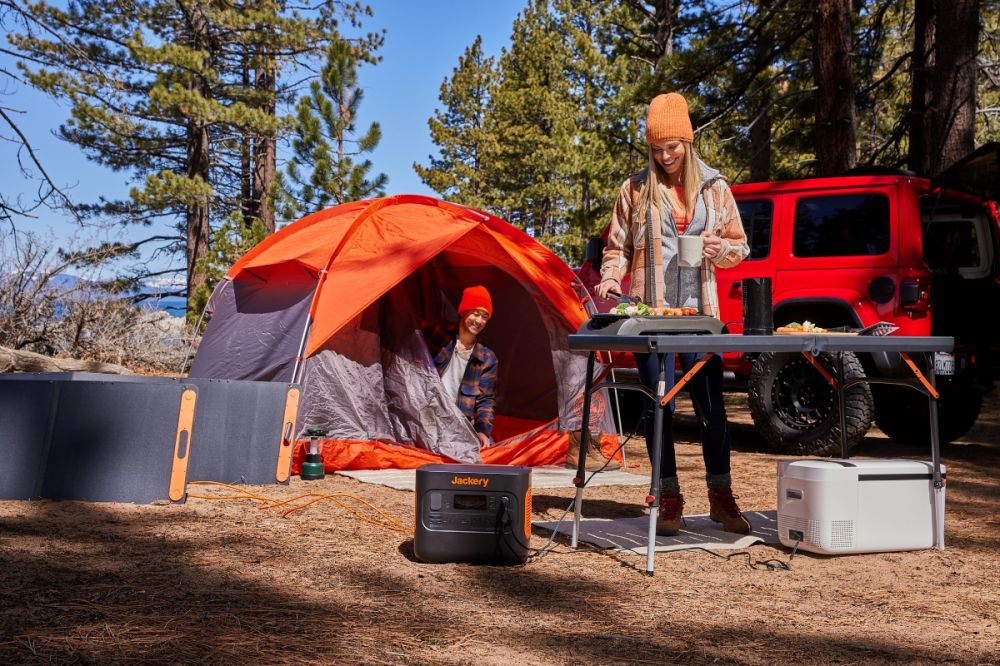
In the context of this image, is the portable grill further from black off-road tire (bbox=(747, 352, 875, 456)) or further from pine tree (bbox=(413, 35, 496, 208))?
pine tree (bbox=(413, 35, 496, 208))

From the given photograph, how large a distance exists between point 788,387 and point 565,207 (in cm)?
2698

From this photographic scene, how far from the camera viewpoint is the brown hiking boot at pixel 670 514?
4.39 m

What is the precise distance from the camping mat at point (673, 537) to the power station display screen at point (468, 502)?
1.92 feet

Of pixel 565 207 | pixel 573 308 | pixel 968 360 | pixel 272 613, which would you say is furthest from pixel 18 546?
pixel 565 207

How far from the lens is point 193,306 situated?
14836mm

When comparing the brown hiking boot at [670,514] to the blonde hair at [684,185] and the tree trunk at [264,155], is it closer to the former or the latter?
the blonde hair at [684,185]

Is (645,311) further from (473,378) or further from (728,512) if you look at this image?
(473,378)

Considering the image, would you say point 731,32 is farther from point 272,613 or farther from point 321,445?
point 272,613

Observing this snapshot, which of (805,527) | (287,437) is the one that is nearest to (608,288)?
(805,527)

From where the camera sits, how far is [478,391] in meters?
Result: 7.26

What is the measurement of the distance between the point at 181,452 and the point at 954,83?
7861mm

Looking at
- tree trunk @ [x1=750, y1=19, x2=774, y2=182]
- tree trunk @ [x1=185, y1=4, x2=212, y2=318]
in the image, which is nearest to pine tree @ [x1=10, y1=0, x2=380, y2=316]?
tree trunk @ [x1=185, y1=4, x2=212, y2=318]

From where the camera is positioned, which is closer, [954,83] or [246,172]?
[954,83]

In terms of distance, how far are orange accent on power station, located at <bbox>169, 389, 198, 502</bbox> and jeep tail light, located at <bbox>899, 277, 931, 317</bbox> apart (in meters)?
4.92
